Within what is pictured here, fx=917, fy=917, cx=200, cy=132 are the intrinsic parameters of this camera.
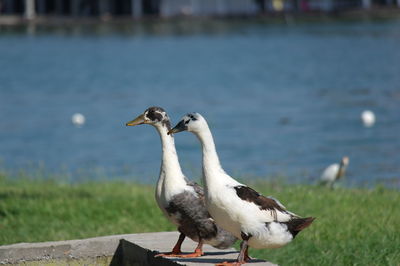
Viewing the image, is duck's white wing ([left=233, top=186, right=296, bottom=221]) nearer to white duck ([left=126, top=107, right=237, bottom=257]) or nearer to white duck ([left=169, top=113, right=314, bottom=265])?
white duck ([left=169, top=113, right=314, bottom=265])

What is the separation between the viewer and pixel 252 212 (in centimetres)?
566

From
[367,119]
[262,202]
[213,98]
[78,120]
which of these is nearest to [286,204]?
[262,202]

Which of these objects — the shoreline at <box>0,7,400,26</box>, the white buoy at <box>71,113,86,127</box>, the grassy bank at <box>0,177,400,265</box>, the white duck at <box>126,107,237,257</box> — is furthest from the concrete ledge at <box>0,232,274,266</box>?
the shoreline at <box>0,7,400,26</box>

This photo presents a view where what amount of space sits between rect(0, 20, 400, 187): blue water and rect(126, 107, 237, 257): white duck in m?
9.41

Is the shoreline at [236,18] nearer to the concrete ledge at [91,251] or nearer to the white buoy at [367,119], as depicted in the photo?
the white buoy at [367,119]

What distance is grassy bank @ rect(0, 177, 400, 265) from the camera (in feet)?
25.6

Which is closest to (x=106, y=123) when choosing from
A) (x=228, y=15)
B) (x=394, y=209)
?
(x=394, y=209)

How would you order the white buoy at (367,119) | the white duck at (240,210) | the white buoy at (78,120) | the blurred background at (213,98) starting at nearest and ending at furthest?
the white duck at (240,210), the blurred background at (213,98), the white buoy at (367,119), the white buoy at (78,120)

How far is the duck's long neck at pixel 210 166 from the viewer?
224 inches

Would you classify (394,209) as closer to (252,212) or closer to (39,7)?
(252,212)

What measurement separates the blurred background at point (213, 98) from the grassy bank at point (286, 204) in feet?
11.2

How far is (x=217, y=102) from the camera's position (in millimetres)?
33406

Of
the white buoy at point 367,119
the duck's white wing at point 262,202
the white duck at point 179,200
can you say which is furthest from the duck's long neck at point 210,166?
the white buoy at point 367,119

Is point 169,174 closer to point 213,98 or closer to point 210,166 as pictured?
point 210,166
